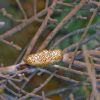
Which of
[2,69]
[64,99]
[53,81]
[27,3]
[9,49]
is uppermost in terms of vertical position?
[27,3]

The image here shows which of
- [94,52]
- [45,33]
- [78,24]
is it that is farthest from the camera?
[45,33]

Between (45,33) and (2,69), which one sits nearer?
(2,69)

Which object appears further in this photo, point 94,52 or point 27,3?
point 27,3

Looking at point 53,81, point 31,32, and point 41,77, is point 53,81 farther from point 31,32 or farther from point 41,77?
point 31,32

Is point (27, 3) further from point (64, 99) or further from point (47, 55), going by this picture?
point (47, 55)

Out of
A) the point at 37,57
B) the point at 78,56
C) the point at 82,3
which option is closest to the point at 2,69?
the point at 37,57

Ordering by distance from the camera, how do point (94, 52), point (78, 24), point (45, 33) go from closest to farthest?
point (94, 52), point (78, 24), point (45, 33)

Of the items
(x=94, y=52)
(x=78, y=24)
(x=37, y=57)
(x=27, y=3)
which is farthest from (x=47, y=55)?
(x=27, y=3)

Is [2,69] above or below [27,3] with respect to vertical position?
below

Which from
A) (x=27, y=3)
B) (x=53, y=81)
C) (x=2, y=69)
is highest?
(x=27, y=3)
